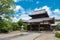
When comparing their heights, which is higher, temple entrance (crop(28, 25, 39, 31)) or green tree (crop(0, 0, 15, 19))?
green tree (crop(0, 0, 15, 19))

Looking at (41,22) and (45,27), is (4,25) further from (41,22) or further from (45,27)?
(45,27)

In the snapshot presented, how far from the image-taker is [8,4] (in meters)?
25.9

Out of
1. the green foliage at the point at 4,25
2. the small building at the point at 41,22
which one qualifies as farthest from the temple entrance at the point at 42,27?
the green foliage at the point at 4,25

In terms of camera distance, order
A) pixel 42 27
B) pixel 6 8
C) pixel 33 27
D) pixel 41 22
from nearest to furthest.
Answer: pixel 6 8 → pixel 41 22 → pixel 42 27 → pixel 33 27

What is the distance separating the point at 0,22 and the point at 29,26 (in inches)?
517

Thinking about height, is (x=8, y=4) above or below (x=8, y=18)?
above

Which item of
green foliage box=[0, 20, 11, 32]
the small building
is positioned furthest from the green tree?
the small building

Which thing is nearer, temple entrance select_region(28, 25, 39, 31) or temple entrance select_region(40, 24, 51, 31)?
temple entrance select_region(40, 24, 51, 31)

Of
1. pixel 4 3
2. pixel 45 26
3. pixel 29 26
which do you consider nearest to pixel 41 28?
pixel 45 26

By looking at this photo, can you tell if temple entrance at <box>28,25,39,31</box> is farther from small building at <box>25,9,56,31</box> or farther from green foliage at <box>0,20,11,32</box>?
green foliage at <box>0,20,11,32</box>

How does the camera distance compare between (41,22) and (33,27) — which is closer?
(41,22)

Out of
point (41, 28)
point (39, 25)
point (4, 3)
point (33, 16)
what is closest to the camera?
point (4, 3)

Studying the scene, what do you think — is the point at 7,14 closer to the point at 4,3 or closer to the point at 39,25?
the point at 4,3

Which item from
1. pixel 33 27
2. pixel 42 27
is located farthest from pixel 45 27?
pixel 33 27
